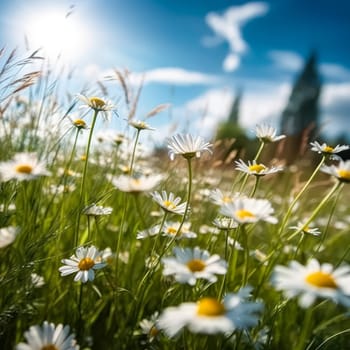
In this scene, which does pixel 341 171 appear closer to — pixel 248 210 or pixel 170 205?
pixel 248 210

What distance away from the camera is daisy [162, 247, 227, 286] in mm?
708

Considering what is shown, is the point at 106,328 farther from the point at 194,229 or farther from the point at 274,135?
the point at 274,135

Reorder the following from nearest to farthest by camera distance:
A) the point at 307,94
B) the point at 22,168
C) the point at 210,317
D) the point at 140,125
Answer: the point at 210,317
the point at 22,168
the point at 140,125
the point at 307,94

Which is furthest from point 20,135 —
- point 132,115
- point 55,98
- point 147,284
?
point 147,284

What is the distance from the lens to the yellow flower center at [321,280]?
66 cm

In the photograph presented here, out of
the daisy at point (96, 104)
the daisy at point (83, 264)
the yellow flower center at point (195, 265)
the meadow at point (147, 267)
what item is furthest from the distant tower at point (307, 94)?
the yellow flower center at point (195, 265)

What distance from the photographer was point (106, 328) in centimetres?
136

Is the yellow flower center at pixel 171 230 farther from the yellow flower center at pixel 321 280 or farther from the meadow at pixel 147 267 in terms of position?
the yellow flower center at pixel 321 280

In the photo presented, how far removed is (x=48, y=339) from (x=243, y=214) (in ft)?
1.66

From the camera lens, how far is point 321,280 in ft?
2.19

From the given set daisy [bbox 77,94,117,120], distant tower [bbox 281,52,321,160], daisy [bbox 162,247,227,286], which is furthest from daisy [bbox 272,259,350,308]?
distant tower [bbox 281,52,321,160]

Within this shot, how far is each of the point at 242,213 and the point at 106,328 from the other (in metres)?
0.83

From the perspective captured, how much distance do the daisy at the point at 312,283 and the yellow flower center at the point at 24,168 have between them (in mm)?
611

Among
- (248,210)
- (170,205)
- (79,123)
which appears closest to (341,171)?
(248,210)
